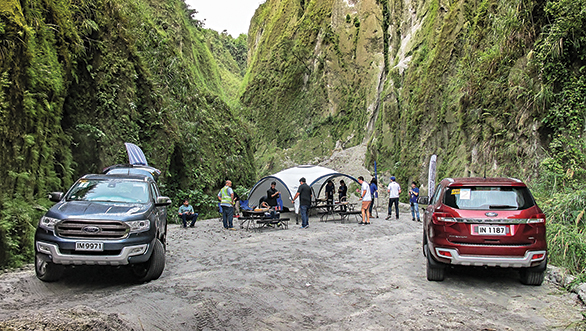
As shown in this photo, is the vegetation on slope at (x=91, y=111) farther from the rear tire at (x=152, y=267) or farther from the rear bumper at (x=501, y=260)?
the rear bumper at (x=501, y=260)

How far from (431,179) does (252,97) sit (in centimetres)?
4734

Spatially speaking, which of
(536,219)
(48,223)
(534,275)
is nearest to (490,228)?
(536,219)

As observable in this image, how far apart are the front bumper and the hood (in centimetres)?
49

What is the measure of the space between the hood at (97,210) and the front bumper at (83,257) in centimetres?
49

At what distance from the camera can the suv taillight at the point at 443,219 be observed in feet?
20.6

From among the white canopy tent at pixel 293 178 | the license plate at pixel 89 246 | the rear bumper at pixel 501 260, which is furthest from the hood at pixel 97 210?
the white canopy tent at pixel 293 178

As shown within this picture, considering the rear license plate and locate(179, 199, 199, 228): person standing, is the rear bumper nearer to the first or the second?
the rear license plate

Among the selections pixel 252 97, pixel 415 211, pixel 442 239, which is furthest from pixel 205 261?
pixel 252 97

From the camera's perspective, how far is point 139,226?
646 centimetres

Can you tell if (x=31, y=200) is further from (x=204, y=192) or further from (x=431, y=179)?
(x=431, y=179)

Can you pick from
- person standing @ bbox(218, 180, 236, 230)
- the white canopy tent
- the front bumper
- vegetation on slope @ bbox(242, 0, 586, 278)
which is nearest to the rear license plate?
vegetation on slope @ bbox(242, 0, 586, 278)

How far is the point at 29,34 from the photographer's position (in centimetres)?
930

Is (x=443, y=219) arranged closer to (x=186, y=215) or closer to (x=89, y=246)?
(x=89, y=246)

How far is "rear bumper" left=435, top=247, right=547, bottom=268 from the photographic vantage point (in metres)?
5.97
